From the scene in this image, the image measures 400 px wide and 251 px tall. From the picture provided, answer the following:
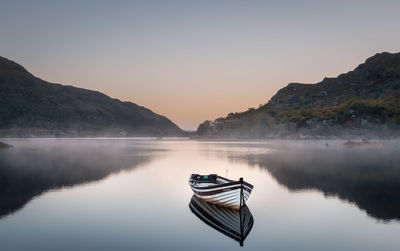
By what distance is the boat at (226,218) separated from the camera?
22447 millimetres

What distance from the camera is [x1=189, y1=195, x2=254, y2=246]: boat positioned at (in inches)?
884

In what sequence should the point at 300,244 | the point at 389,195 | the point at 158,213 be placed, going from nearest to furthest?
the point at 300,244
the point at 158,213
the point at 389,195

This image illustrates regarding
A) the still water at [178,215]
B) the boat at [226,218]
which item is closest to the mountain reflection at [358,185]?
the still water at [178,215]

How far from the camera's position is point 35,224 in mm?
24891

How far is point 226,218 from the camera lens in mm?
25703

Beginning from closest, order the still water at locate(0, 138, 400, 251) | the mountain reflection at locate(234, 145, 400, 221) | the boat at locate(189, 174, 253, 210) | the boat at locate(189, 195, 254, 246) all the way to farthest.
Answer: the still water at locate(0, 138, 400, 251) < the boat at locate(189, 195, 254, 246) < the boat at locate(189, 174, 253, 210) < the mountain reflection at locate(234, 145, 400, 221)

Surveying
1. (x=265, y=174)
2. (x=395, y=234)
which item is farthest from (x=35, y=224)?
(x=265, y=174)

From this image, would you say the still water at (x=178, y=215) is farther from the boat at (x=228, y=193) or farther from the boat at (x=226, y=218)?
the boat at (x=228, y=193)

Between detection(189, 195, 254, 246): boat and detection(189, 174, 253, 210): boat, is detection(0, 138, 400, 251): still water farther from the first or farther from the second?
detection(189, 174, 253, 210): boat

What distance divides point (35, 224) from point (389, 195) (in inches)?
1350

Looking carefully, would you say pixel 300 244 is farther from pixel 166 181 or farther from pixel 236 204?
pixel 166 181

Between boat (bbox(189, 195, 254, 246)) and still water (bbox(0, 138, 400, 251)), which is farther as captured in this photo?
boat (bbox(189, 195, 254, 246))

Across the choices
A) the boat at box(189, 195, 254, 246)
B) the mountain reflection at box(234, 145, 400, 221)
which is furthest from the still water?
the boat at box(189, 195, 254, 246)

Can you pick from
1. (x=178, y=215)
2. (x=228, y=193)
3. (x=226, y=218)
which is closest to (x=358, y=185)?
(x=228, y=193)
